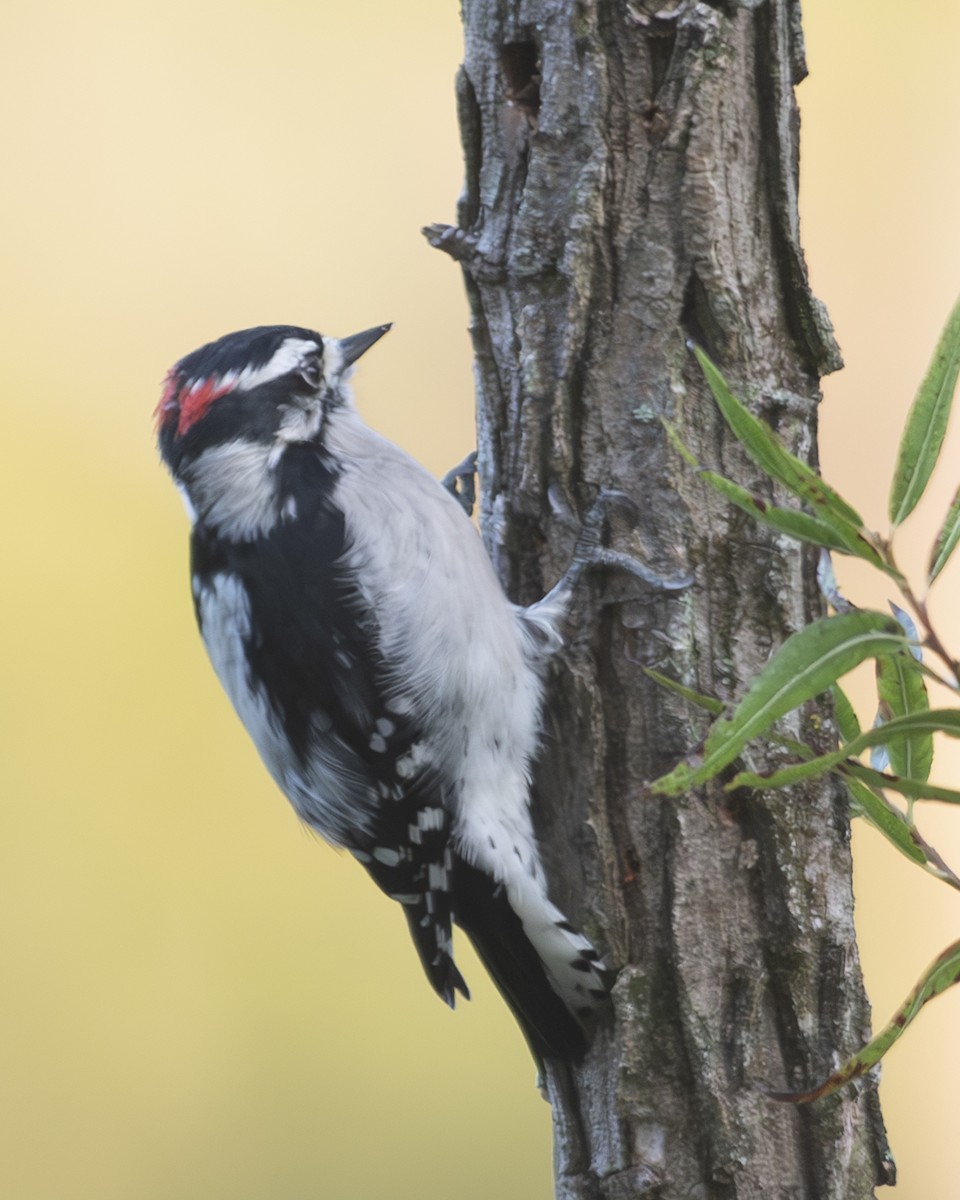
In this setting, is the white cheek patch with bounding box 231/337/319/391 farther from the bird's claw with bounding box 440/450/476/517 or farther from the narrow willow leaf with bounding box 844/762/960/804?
the narrow willow leaf with bounding box 844/762/960/804

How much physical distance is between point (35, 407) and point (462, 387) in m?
1.29

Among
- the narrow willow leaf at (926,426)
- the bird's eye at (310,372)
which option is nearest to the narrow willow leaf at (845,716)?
the narrow willow leaf at (926,426)

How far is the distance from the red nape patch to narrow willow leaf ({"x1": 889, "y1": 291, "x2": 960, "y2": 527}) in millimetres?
A: 1225

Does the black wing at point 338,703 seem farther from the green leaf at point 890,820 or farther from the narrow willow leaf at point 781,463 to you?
the narrow willow leaf at point 781,463

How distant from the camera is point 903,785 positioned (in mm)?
1035

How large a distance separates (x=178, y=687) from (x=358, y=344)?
1550 mm

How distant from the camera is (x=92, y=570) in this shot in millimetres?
3461

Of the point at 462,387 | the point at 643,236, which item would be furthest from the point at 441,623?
the point at 462,387

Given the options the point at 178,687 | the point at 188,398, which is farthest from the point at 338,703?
the point at 178,687

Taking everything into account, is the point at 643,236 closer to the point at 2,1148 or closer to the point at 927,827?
the point at 927,827

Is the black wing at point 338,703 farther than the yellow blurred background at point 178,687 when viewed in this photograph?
No

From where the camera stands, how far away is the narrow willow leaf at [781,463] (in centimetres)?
98

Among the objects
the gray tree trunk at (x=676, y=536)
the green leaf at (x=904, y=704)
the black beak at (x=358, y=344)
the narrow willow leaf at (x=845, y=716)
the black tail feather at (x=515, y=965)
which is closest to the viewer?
the green leaf at (x=904, y=704)

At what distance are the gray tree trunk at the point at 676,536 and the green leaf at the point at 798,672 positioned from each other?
605mm
